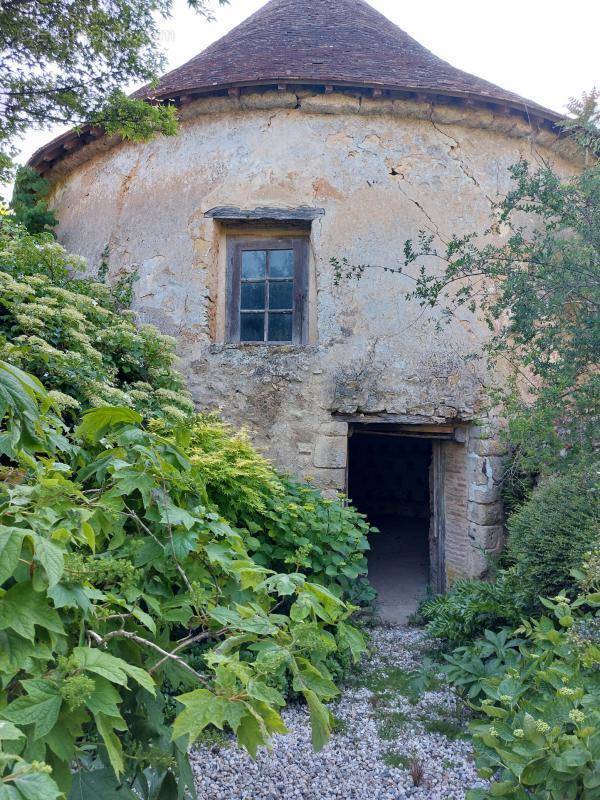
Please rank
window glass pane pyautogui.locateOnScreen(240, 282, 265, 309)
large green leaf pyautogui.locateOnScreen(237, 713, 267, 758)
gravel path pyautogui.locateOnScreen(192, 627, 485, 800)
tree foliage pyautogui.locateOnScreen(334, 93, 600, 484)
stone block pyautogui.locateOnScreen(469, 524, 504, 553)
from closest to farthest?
large green leaf pyautogui.locateOnScreen(237, 713, 267, 758), gravel path pyautogui.locateOnScreen(192, 627, 485, 800), tree foliage pyautogui.locateOnScreen(334, 93, 600, 484), stone block pyautogui.locateOnScreen(469, 524, 504, 553), window glass pane pyautogui.locateOnScreen(240, 282, 265, 309)

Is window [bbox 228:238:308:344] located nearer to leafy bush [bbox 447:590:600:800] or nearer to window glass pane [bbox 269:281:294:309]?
window glass pane [bbox 269:281:294:309]

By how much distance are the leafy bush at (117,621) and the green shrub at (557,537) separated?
2591 millimetres

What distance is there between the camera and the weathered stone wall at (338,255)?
598 centimetres

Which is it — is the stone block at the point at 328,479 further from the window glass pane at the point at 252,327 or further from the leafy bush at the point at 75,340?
the window glass pane at the point at 252,327

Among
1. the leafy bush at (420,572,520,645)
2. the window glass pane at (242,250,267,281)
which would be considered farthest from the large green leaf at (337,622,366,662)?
the window glass pane at (242,250,267,281)

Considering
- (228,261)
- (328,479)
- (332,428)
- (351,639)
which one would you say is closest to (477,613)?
(328,479)

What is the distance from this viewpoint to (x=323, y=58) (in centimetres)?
649

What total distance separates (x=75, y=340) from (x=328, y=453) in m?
2.66

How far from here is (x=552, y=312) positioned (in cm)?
413

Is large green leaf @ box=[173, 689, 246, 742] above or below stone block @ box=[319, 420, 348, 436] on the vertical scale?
below

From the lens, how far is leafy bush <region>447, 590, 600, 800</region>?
2119 mm

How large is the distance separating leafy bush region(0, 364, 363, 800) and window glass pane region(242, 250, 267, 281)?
4640 mm

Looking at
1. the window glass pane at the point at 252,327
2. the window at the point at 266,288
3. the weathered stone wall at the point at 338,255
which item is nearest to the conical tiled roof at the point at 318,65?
the weathered stone wall at the point at 338,255

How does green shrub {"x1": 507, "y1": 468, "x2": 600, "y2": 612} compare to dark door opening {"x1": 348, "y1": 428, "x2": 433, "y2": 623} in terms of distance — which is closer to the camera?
green shrub {"x1": 507, "y1": 468, "x2": 600, "y2": 612}
